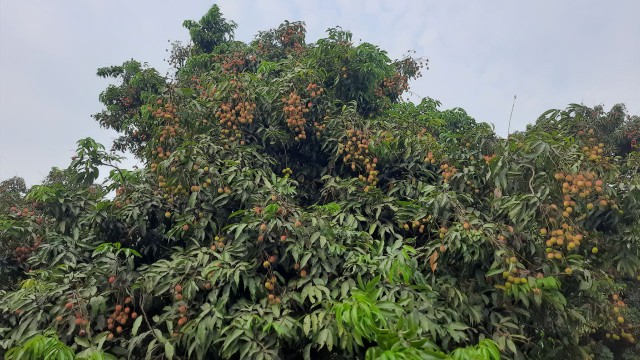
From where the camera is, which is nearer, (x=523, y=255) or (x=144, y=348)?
(x=144, y=348)

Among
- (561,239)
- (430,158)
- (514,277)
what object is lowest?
(514,277)

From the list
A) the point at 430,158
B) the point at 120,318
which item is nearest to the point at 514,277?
the point at 430,158

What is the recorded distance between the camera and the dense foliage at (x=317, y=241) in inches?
119

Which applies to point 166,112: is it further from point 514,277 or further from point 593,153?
point 593,153

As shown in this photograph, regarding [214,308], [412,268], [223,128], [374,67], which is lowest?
[214,308]

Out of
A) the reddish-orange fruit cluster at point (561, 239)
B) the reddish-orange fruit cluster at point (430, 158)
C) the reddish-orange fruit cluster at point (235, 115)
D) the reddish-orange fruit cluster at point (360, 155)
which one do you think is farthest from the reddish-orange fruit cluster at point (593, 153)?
the reddish-orange fruit cluster at point (235, 115)

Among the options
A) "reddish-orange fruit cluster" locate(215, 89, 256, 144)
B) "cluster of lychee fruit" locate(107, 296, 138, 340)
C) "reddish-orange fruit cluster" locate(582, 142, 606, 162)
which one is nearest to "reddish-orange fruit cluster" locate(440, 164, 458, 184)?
"reddish-orange fruit cluster" locate(582, 142, 606, 162)

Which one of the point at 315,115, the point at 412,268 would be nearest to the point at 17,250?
the point at 315,115

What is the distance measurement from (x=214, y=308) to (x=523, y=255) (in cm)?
212

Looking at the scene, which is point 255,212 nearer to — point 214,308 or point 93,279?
point 214,308

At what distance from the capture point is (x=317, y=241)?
339 centimetres

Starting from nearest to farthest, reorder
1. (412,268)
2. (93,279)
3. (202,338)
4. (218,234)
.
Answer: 1. (202,338)
2. (412,268)
3. (93,279)
4. (218,234)

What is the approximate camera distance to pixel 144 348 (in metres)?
3.17

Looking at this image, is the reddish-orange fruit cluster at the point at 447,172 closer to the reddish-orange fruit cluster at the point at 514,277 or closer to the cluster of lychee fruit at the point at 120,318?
the reddish-orange fruit cluster at the point at 514,277
